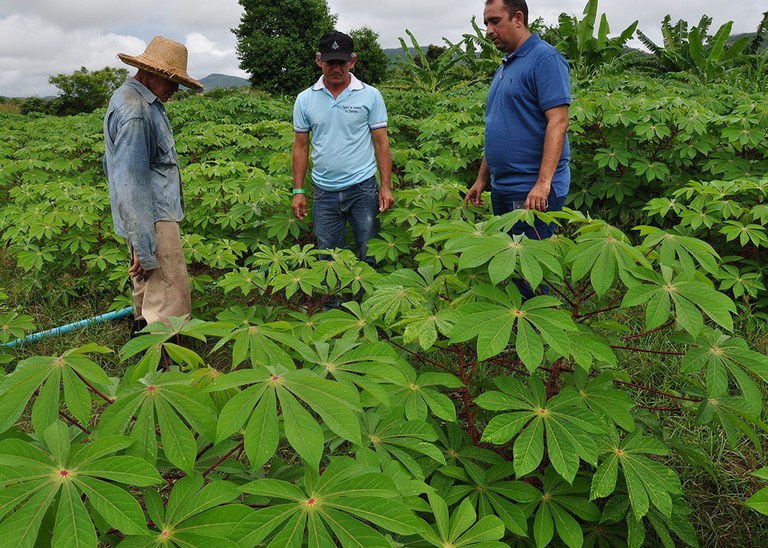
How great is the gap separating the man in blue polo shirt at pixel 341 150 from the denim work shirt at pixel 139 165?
2.93 feet

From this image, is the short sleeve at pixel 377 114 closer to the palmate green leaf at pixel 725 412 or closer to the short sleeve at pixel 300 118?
the short sleeve at pixel 300 118

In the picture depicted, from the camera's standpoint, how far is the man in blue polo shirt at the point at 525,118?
245 cm

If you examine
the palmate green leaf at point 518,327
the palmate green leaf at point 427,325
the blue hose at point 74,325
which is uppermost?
the palmate green leaf at point 518,327

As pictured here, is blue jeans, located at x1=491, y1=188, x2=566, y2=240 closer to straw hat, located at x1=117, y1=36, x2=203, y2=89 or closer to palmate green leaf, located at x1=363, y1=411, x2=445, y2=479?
palmate green leaf, located at x1=363, y1=411, x2=445, y2=479

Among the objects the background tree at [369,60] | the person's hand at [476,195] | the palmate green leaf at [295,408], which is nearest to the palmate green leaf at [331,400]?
the palmate green leaf at [295,408]

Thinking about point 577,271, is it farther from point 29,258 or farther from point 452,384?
point 29,258

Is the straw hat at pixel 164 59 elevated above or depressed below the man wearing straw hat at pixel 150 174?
above

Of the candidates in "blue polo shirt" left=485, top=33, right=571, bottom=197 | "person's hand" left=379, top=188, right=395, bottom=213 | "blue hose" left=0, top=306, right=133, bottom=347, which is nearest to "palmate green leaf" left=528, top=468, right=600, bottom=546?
"blue polo shirt" left=485, top=33, right=571, bottom=197

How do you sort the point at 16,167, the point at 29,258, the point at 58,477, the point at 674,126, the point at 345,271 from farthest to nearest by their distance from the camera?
the point at 16,167 → the point at 674,126 → the point at 29,258 → the point at 345,271 → the point at 58,477

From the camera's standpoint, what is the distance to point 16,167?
4.84m

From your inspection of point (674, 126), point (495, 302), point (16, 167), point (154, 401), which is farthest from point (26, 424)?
point (674, 126)

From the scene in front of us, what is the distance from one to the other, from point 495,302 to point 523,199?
140 cm

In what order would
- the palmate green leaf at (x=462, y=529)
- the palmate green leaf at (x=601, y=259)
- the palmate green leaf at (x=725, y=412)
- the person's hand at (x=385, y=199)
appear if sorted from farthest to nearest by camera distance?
the person's hand at (x=385, y=199) < the palmate green leaf at (x=725, y=412) < the palmate green leaf at (x=601, y=259) < the palmate green leaf at (x=462, y=529)

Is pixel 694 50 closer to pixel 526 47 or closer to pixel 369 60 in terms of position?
pixel 526 47
